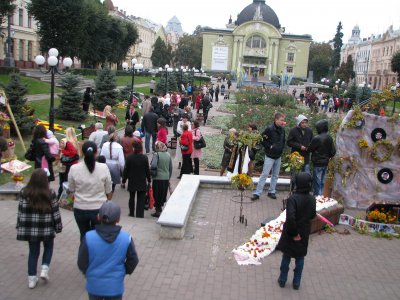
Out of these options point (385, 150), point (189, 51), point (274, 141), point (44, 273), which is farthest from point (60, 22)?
point (189, 51)

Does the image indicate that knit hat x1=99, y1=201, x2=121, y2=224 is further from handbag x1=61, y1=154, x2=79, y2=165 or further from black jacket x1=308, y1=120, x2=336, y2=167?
black jacket x1=308, y1=120, x2=336, y2=167

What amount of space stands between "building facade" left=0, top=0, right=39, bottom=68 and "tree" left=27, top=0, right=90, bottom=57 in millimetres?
9545

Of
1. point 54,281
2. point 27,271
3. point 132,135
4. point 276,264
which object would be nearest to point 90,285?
point 54,281

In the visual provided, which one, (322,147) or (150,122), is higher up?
(322,147)

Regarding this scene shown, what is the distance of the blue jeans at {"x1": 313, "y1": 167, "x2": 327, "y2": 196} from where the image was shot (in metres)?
9.01

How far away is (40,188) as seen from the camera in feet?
16.5

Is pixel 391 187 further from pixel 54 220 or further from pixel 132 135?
pixel 54 220

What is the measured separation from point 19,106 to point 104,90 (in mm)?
9807

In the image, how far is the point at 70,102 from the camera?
20984 mm

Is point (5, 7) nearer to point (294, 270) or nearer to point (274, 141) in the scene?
point (274, 141)

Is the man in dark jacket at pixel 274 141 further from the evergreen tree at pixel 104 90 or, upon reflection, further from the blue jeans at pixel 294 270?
the evergreen tree at pixel 104 90

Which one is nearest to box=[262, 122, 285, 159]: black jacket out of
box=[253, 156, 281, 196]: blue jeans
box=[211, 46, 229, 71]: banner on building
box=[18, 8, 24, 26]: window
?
box=[253, 156, 281, 196]: blue jeans

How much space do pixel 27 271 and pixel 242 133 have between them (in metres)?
6.17

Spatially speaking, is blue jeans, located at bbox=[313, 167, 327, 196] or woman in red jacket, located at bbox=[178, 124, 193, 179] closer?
blue jeans, located at bbox=[313, 167, 327, 196]
